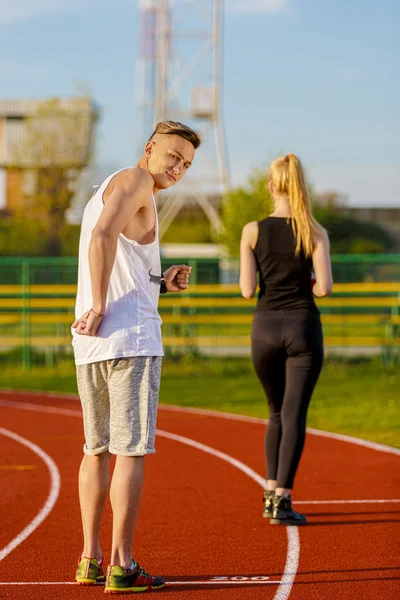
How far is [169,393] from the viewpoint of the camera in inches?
627

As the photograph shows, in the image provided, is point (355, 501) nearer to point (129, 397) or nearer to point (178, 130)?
point (129, 397)

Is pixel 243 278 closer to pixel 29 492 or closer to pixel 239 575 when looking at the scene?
pixel 239 575

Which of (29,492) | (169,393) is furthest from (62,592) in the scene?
(169,393)

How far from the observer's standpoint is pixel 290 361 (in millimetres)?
6766

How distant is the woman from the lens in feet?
21.8

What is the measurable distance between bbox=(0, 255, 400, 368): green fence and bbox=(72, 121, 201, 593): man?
14.9 m

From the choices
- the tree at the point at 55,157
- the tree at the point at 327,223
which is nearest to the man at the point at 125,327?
the tree at the point at 327,223

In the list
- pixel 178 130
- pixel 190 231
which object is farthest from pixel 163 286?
pixel 190 231

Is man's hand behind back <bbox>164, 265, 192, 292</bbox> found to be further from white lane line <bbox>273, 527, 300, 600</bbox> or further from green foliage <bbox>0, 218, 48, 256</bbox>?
green foliage <bbox>0, 218, 48, 256</bbox>

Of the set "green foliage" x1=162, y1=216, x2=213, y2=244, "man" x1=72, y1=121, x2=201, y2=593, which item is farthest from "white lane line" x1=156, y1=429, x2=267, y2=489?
"green foliage" x1=162, y1=216, x2=213, y2=244

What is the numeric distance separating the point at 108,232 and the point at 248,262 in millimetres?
2065

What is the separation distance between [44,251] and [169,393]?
31.3 m

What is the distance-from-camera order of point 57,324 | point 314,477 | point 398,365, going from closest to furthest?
point 314,477 → point 398,365 → point 57,324

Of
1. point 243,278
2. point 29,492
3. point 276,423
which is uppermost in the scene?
point 243,278
